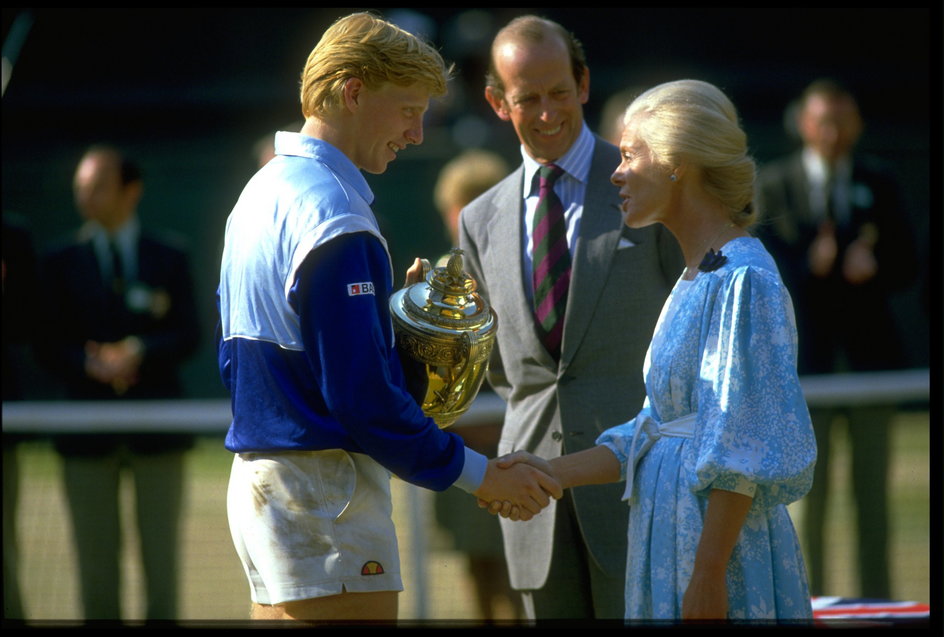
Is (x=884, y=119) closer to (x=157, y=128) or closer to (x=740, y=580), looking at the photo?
(x=157, y=128)

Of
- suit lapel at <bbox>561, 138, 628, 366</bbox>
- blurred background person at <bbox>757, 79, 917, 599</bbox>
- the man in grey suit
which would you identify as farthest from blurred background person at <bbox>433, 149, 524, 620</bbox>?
blurred background person at <bbox>757, 79, 917, 599</bbox>

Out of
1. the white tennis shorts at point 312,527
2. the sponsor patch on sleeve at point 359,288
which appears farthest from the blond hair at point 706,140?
the white tennis shorts at point 312,527

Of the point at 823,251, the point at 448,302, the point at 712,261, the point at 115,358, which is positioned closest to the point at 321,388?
the point at 448,302

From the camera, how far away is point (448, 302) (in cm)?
323

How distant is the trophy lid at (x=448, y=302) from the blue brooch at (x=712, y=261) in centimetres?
61

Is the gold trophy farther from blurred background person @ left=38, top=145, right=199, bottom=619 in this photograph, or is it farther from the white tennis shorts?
blurred background person @ left=38, top=145, right=199, bottom=619

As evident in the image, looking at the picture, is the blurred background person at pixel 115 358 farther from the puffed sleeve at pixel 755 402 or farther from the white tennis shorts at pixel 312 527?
the puffed sleeve at pixel 755 402

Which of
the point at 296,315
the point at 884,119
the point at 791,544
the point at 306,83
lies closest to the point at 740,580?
the point at 791,544

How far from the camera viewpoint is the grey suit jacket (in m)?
3.89

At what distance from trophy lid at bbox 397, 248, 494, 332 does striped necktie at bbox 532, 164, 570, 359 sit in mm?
667

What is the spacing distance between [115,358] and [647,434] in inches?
143

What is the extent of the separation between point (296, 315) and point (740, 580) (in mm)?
1177

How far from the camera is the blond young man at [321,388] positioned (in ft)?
9.11

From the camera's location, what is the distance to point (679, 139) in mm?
3057
